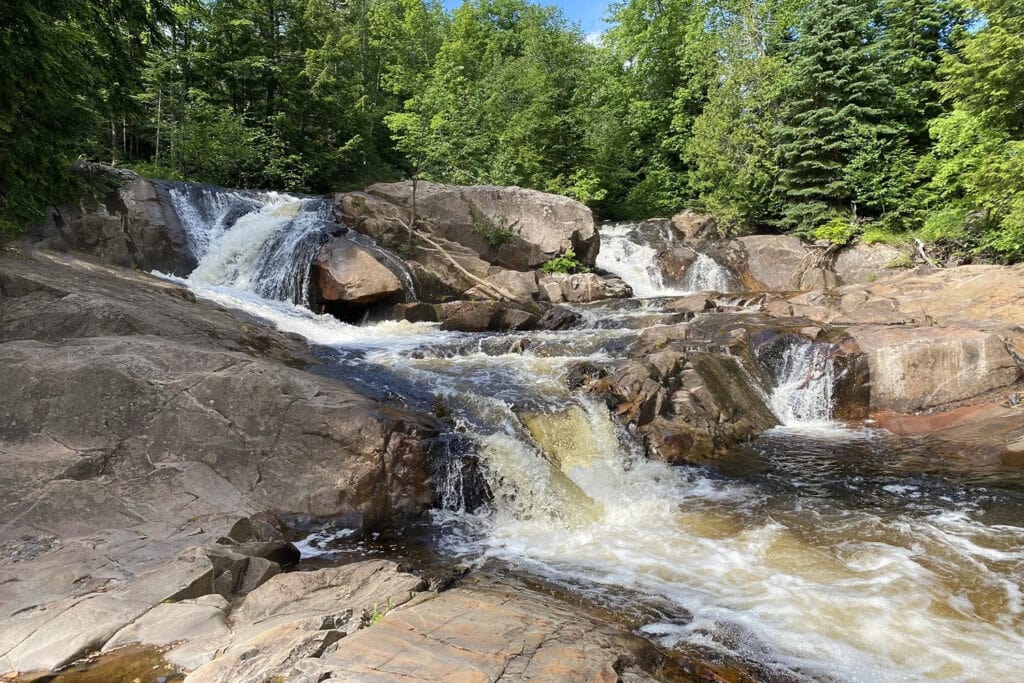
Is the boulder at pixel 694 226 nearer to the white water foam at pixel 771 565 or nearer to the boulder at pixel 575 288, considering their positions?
the boulder at pixel 575 288

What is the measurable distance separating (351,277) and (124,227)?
19.1ft

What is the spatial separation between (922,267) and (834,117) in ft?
22.9

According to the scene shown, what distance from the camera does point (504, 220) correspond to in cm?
1958

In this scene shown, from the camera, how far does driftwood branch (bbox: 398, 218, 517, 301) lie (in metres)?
17.2

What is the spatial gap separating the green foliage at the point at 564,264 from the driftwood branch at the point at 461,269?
8.68ft

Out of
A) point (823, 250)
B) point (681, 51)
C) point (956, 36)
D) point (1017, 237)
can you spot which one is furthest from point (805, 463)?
point (681, 51)

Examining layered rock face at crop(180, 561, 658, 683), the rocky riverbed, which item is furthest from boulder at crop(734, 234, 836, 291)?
layered rock face at crop(180, 561, 658, 683)

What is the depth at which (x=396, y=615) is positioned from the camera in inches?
152

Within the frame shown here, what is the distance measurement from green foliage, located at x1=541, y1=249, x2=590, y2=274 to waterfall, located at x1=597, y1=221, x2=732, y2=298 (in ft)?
7.41

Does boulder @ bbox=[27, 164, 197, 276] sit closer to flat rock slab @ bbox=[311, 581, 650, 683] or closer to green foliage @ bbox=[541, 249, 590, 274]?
green foliage @ bbox=[541, 249, 590, 274]

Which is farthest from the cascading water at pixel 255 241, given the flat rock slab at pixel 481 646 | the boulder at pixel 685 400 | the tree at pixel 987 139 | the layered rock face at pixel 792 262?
the tree at pixel 987 139

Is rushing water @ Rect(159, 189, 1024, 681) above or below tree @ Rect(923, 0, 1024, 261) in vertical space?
below

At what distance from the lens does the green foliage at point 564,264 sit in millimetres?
19359

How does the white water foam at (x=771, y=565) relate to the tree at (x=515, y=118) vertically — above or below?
below
